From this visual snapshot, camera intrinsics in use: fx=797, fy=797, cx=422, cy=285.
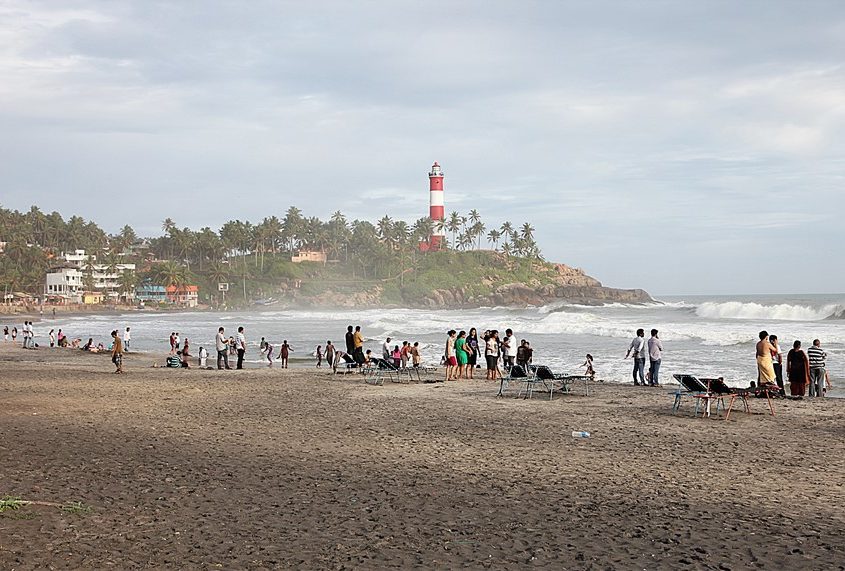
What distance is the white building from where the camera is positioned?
11519 cm

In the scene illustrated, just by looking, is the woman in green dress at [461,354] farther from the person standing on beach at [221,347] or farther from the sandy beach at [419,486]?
the person standing on beach at [221,347]

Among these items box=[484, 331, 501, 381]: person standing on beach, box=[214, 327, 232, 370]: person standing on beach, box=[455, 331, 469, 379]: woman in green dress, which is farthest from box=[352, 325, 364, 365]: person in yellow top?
box=[214, 327, 232, 370]: person standing on beach

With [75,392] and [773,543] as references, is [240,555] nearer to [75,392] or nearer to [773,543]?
[773,543]

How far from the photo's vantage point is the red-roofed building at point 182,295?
12281cm

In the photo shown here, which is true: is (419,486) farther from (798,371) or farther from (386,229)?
(386,229)

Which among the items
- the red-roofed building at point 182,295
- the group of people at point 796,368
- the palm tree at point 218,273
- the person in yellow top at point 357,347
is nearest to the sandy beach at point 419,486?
the group of people at point 796,368

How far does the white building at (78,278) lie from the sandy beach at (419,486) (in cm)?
10887

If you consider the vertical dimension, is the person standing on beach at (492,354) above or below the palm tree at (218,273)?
below

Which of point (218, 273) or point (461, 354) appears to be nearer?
point (461, 354)

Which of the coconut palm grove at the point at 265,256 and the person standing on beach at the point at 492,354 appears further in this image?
the coconut palm grove at the point at 265,256

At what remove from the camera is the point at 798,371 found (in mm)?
16641

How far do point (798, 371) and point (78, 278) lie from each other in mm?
116387

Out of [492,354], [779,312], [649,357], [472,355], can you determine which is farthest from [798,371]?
[779,312]

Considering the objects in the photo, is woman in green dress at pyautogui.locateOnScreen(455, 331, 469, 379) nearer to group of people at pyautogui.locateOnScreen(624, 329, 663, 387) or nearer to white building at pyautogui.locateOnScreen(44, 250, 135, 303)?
group of people at pyautogui.locateOnScreen(624, 329, 663, 387)
